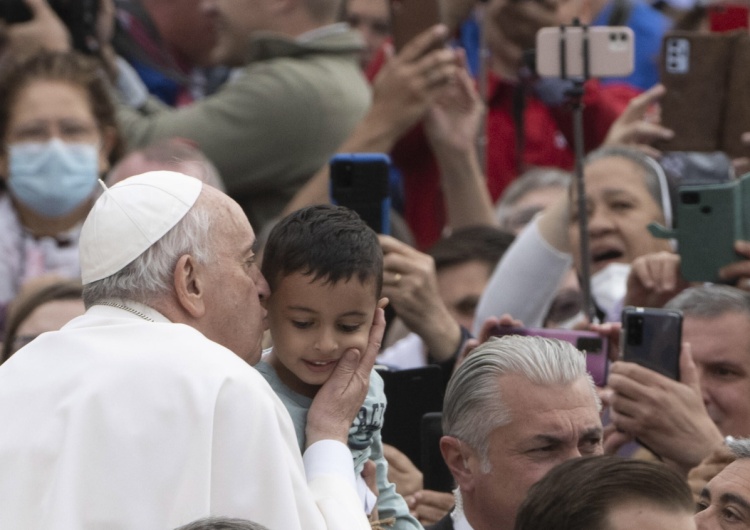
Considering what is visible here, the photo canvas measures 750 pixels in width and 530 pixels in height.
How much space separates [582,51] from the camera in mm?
6066

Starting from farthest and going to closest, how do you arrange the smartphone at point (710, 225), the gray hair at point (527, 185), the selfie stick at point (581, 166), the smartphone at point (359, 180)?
the gray hair at point (527, 185) → the selfie stick at point (581, 166) → the smartphone at point (710, 225) → the smartphone at point (359, 180)

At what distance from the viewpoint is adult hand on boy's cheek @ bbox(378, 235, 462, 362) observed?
578 cm

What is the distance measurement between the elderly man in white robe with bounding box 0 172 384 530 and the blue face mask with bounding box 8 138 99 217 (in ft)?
10.5

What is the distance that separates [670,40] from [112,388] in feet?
12.4

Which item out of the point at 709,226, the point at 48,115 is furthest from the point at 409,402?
the point at 48,115

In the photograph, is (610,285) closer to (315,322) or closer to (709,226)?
(709,226)

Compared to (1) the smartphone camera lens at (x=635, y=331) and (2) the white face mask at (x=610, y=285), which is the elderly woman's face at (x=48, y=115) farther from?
(1) the smartphone camera lens at (x=635, y=331)

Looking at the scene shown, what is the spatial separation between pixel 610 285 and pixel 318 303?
249 cm

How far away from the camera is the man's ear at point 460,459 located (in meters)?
4.45

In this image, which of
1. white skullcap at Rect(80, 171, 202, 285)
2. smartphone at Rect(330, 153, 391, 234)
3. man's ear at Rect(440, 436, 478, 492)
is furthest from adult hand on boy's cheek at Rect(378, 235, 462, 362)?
white skullcap at Rect(80, 171, 202, 285)

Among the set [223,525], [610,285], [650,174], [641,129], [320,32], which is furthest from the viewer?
[320,32]

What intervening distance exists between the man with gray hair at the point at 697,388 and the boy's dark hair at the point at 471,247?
1.41m

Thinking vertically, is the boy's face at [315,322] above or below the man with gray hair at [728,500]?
above

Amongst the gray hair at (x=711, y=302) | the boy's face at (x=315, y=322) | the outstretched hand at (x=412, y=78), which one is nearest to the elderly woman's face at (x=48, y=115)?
the outstretched hand at (x=412, y=78)
